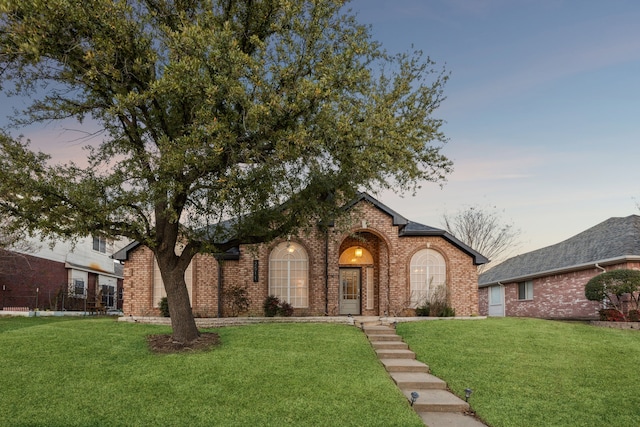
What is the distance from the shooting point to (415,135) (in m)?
12.2

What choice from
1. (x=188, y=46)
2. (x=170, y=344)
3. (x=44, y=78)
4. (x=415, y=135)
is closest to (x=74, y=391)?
(x=170, y=344)

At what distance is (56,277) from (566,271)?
2819 centimetres

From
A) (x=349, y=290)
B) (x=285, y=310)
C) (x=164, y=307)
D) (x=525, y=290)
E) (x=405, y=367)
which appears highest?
(x=349, y=290)

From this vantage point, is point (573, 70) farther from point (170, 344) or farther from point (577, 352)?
point (170, 344)

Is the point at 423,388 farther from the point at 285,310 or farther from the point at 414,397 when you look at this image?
the point at 285,310

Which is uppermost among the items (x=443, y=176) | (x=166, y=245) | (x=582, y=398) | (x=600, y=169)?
(x=600, y=169)

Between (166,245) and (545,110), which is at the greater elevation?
(545,110)

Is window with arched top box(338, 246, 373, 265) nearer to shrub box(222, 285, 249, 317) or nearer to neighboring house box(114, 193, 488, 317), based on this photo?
neighboring house box(114, 193, 488, 317)

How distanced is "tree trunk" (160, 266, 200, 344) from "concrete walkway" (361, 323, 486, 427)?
16.2ft

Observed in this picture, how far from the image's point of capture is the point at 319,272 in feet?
63.5

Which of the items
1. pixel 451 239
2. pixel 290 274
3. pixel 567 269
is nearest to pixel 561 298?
pixel 567 269

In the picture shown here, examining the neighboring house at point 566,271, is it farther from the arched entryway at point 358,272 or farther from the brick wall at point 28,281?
the brick wall at point 28,281

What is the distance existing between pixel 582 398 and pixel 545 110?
10796 millimetres

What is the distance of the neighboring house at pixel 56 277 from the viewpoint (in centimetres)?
2597
